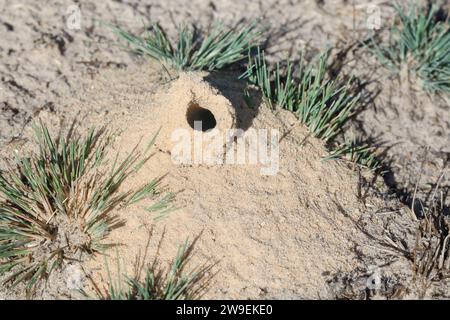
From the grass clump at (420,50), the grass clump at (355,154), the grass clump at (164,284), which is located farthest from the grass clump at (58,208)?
the grass clump at (420,50)

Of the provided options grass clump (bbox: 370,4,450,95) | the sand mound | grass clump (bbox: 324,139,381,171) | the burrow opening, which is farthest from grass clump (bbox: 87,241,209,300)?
grass clump (bbox: 370,4,450,95)

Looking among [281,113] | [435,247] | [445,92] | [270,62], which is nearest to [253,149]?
[281,113]

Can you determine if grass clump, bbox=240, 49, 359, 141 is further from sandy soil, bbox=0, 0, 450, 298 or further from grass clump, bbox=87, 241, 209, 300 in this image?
grass clump, bbox=87, 241, 209, 300

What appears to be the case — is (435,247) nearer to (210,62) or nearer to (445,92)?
(445,92)

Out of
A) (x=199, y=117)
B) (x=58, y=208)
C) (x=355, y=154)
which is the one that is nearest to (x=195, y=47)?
(x=199, y=117)

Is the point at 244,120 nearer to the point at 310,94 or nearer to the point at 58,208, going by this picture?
the point at 310,94
